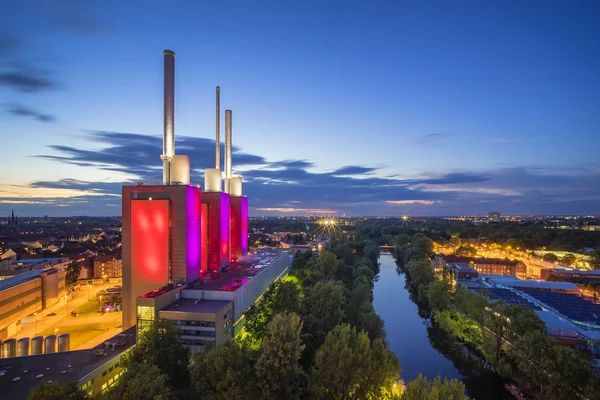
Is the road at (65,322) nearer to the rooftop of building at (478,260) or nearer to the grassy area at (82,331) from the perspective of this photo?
the grassy area at (82,331)

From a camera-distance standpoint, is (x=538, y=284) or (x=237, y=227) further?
(x=237, y=227)

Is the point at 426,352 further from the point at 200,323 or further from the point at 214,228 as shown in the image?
the point at 214,228

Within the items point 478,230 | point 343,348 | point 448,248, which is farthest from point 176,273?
point 478,230

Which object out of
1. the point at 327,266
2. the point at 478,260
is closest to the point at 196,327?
the point at 327,266

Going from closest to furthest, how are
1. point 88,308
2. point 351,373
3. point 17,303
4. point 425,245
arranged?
1. point 351,373
2. point 17,303
3. point 88,308
4. point 425,245

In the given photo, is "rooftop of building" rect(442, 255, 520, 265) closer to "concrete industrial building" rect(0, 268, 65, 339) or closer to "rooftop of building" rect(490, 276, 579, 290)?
"rooftop of building" rect(490, 276, 579, 290)

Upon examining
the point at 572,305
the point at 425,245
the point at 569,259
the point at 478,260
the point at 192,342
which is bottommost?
the point at 572,305

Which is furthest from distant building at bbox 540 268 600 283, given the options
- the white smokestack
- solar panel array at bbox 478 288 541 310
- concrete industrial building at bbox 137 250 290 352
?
the white smokestack
